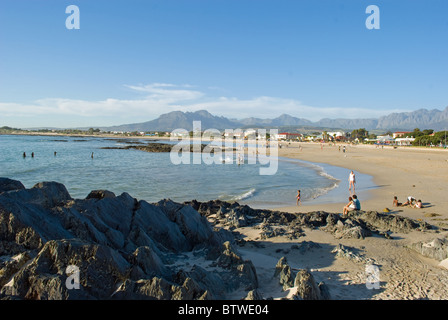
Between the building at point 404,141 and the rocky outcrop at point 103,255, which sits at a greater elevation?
the building at point 404,141

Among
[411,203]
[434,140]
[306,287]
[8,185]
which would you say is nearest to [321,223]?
[306,287]

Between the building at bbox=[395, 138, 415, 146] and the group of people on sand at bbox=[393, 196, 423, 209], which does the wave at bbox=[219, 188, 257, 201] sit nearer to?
the group of people on sand at bbox=[393, 196, 423, 209]

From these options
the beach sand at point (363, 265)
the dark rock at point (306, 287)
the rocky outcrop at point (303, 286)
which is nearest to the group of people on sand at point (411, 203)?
the beach sand at point (363, 265)

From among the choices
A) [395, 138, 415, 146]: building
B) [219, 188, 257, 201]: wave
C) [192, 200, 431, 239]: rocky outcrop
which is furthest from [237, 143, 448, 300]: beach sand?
[395, 138, 415, 146]: building

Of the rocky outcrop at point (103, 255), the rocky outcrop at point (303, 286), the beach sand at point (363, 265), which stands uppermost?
the rocky outcrop at point (103, 255)

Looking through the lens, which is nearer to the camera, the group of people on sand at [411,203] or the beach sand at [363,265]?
the beach sand at [363,265]

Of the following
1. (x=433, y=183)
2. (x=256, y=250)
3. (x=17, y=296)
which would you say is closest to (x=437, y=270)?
(x=256, y=250)

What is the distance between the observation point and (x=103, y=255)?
15.1ft

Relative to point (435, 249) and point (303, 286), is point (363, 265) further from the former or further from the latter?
point (303, 286)

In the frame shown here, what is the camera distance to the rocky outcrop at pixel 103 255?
14.0ft

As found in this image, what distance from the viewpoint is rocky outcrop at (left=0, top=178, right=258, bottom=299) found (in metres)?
4.28

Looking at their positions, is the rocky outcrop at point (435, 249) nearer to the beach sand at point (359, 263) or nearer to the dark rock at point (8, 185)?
the beach sand at point (359, 263)
